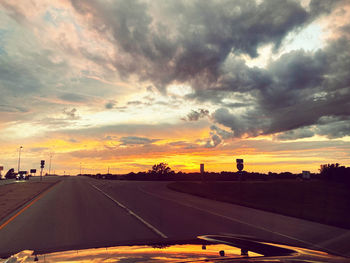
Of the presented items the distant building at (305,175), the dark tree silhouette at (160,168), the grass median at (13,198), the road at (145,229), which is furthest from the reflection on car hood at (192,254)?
the dark tree silhouette at (160,168)

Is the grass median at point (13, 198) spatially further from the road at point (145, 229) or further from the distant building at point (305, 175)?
the distant building at point (305, 175)

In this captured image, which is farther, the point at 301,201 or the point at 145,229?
the point at 301,201

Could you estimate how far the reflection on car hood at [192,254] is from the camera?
3.38m

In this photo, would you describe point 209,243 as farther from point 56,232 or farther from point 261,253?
point 56,232

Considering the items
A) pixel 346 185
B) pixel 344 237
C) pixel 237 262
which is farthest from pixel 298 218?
pixel 346 185

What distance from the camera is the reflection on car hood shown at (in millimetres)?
3379

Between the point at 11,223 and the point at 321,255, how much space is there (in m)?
12.0

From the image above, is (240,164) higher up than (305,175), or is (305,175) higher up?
(240,164)

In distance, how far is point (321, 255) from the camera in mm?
3602

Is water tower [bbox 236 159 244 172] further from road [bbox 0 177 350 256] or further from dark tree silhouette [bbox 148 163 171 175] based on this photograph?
dark tree silhouette [bbox 148 163 171 175]

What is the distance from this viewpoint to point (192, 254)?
155 inches

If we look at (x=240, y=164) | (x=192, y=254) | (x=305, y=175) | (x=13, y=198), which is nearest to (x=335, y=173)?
(x=305, y=175)

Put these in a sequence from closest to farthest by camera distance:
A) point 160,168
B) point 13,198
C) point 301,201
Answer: point 13,198 → point 301,201 → point 160,168

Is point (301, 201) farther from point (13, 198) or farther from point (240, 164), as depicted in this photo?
point (13, 198)
